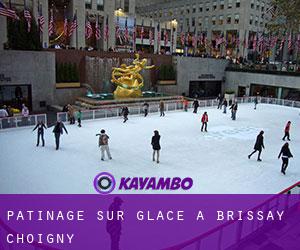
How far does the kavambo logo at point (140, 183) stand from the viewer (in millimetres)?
9502

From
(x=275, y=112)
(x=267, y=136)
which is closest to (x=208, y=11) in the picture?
(x=275, y=112)

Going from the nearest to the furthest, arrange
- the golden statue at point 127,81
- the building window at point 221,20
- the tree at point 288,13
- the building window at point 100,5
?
the golden statue at point 127,81
the tree at point 288,13
the building window at point 100,5
the building window at point 221,20

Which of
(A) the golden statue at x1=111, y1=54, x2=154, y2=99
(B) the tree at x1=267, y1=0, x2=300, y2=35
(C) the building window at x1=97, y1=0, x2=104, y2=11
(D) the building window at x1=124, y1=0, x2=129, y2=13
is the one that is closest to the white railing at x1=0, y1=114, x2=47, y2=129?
(A) the golden statue at x1=111, y1=54, x2=154, y2=99

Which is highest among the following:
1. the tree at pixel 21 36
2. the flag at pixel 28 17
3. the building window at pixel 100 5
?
the building window at pixel 100 5

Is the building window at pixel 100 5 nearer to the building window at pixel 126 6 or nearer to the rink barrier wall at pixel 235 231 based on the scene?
the building window at pixel 126 6

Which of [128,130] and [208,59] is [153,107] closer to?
[128,130]

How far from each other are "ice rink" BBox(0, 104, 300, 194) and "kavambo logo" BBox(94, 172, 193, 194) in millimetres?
260

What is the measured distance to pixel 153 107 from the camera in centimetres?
2381

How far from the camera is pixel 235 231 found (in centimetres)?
578

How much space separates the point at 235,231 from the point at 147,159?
266 inches

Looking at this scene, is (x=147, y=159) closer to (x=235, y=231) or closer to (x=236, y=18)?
(x=235, y=231)

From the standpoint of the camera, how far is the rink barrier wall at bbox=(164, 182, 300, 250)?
4945mm

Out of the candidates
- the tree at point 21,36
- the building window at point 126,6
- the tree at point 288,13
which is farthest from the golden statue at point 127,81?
the building window at point 126,6

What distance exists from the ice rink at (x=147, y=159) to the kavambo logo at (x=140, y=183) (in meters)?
0.26
